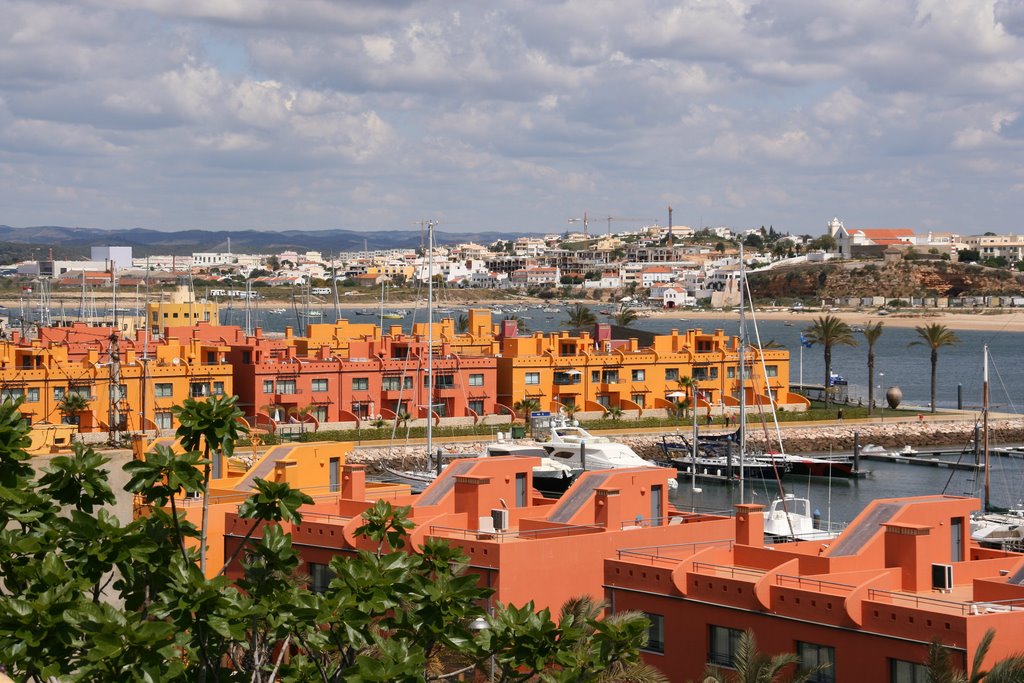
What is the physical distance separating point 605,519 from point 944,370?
127187mm

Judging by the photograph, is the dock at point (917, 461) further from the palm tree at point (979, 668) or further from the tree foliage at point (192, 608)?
the tree foliage at point (192, 608)

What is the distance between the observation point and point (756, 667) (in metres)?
19.8

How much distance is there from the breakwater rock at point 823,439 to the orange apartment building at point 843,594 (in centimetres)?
4227

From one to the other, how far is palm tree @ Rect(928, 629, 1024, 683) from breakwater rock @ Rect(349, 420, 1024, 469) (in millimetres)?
47673

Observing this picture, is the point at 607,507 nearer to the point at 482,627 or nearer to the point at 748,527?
the point at 748,527

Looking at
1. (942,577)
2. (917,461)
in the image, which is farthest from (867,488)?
(942,577)

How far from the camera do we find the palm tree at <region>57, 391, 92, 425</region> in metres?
63.2

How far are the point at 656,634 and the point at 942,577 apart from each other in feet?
13.2

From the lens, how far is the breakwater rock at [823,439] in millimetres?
68688

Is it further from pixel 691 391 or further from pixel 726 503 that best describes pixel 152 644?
pixel 691 391

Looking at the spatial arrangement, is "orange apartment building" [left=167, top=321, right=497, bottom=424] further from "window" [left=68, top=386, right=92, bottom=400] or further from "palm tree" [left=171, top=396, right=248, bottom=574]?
"palm tree" [left=171, top=396, right=248, bottom=574]

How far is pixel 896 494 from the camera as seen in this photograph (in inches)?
2591

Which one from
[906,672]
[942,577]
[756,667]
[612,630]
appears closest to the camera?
[612,630]

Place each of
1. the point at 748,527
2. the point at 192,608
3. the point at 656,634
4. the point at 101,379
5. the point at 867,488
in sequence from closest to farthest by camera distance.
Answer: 1. the point at 192,608
2. the point at 656,634
3. the point at 748,527
4. the point at 101,379
5. the point at 867,488
